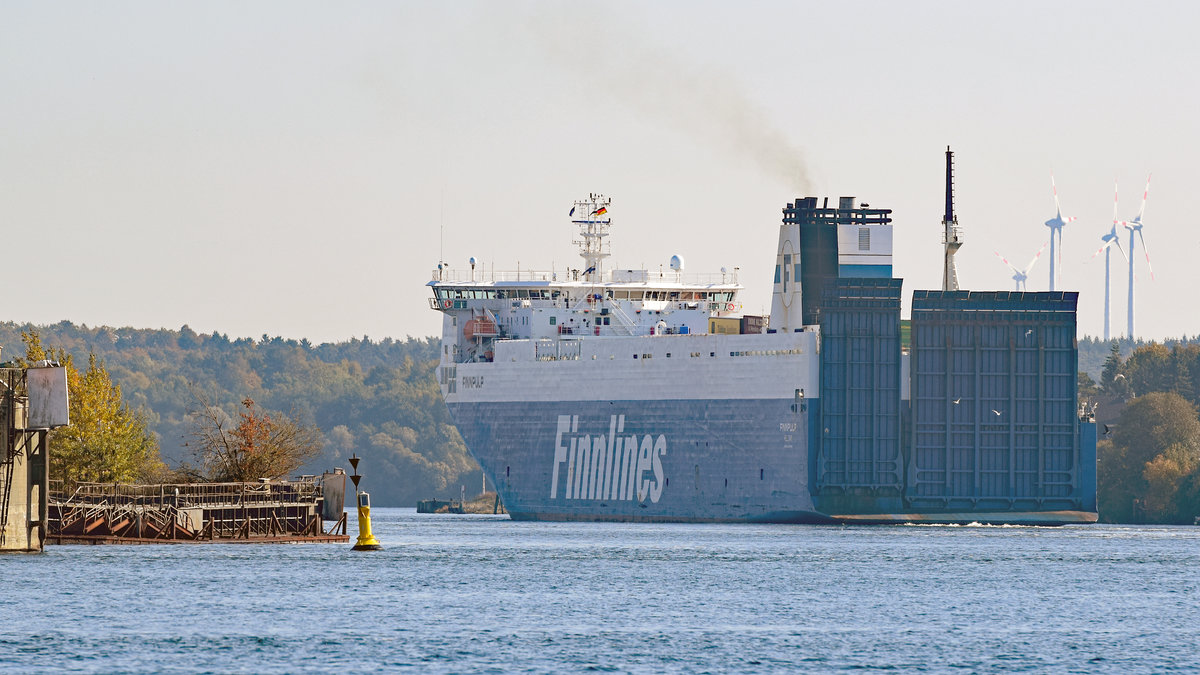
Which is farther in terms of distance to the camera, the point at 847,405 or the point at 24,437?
the point at 847,405

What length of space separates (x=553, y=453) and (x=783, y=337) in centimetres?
2064

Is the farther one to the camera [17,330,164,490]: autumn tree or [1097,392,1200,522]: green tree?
[1097,392,1200,522]: green tree

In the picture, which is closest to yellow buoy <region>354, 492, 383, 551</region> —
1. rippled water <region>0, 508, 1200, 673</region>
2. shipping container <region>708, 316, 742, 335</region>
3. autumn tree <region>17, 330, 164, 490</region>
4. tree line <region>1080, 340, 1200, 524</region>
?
rippled water <region>0, 508, 1200, 673</region>

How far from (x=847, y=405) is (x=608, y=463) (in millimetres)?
18415

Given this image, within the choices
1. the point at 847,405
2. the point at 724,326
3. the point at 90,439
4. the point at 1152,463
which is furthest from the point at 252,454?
the point at 1152,463

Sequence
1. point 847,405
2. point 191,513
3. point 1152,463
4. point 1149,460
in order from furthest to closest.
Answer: point 1149,460 → point 1152,463 → point 847,405 → point 191,513

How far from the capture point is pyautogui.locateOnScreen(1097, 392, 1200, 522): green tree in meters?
133

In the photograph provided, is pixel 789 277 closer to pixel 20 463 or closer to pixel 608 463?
pixel 608 463

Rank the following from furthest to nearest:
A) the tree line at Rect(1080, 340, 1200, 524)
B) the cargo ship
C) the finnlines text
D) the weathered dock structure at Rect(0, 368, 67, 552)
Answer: the tree line at Rect(1080, 340, 1200, 524), the finnlines text, the cargo ship, the weathered dock structure at Rect(0, 368, 67, 552)

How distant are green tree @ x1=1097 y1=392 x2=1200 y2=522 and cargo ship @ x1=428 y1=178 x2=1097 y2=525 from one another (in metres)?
16.3

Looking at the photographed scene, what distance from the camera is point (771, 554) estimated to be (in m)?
85.9

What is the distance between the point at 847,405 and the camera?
109062mm

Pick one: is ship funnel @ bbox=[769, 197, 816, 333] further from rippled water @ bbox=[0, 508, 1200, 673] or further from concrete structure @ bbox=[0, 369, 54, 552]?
concrete structure @ bbox=[0, 369, 54, 552]

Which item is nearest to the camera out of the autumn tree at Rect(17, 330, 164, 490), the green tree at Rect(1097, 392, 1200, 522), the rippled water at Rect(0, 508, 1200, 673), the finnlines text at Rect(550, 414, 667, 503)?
the rippled water at Rect(0, 508, 1200, 673)
